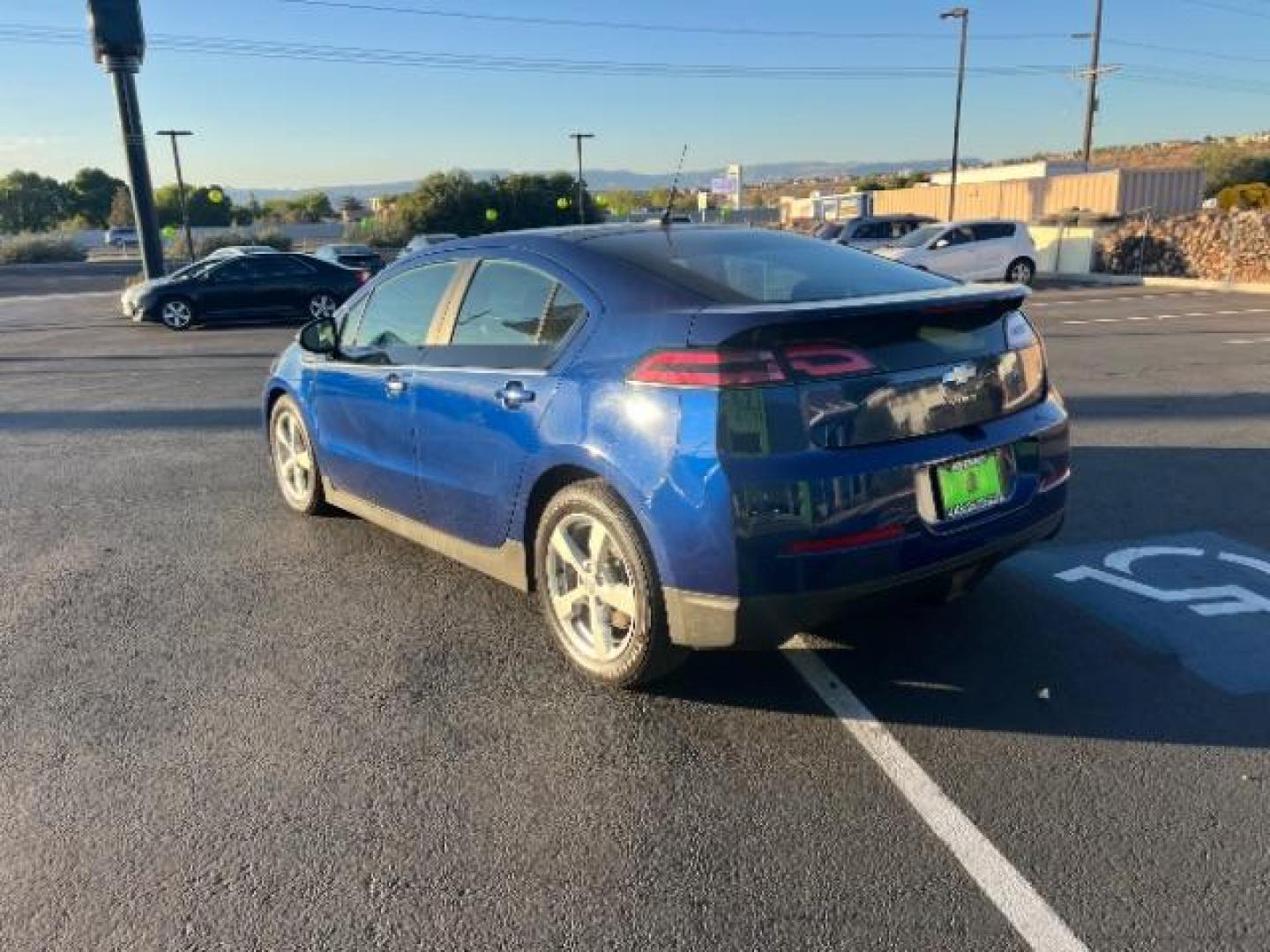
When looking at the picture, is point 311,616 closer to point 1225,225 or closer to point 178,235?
point 1225,225

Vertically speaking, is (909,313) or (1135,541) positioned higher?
(909,313)

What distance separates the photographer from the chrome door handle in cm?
354

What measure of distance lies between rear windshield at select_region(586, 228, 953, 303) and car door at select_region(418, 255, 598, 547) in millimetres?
311

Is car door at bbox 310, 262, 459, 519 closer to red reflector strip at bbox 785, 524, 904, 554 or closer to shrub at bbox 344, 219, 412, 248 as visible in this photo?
red reflector strip at bbox 785, 524, 904, 554

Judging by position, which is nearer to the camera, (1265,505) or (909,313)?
(909,313)

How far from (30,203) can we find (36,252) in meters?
46.9

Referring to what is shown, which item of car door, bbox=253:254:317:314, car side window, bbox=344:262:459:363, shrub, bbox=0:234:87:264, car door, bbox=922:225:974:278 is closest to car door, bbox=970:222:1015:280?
car door, bbox=922:225:974:278

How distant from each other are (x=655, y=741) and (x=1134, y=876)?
1378 mm

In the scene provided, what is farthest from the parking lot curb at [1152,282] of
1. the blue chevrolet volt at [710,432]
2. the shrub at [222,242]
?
the shrub at [222,242]

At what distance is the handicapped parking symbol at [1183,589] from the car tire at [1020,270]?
18.2 m

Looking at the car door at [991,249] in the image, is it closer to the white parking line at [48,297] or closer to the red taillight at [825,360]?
the red taillight at [825,360]

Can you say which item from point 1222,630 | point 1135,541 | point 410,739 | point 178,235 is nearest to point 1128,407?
point 1135,541

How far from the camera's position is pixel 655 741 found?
124 inches

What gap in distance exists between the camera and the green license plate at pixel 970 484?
10.3ft
